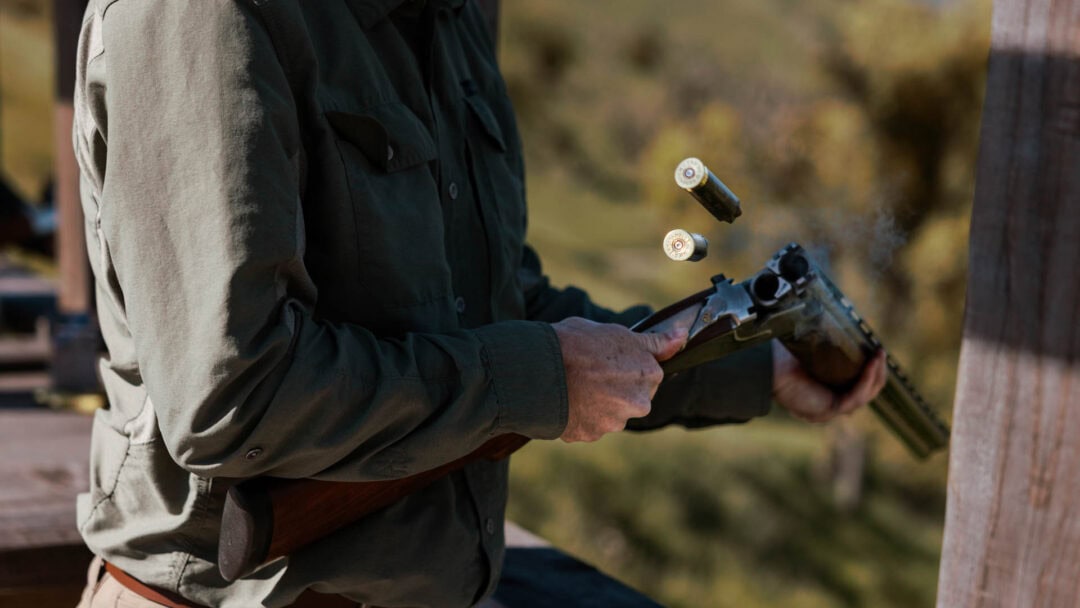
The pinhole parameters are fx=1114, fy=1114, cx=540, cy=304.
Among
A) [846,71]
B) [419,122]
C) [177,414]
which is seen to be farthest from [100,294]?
[846,71]

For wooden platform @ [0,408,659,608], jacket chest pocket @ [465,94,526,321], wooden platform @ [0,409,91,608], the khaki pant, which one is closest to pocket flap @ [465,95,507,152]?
jacket chest pocket @ [465,94,526,321]

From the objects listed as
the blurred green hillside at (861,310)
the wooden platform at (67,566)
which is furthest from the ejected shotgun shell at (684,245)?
the blurred green hillside at (861,310)

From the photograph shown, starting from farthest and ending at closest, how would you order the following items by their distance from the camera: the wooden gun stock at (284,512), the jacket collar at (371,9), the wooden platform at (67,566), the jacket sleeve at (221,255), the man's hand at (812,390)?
the wooden platform at (67,566)
the man's hand at (812,390)
the jacket collar at (371,9)
the wooden gun stock at (284,512)
the jacket sleeve at (221,255)

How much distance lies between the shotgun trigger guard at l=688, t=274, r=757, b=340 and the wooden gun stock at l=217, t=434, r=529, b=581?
0.47 meters

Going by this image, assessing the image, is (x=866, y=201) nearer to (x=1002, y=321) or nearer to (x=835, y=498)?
(x=835, y=498)

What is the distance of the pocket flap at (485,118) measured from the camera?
5.42 ft

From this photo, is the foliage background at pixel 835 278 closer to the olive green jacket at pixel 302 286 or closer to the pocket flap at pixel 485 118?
the pocket flap at pixel 485 118

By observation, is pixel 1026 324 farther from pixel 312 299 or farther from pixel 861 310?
pixel 861 310

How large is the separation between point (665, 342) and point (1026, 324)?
479 millimetres

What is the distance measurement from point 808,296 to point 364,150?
787 millimetres

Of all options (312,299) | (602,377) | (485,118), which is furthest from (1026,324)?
(312,299)

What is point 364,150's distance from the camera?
1.37m

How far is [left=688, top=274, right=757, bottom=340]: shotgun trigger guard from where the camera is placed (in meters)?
1.62

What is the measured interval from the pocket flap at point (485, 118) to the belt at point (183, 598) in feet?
2.28
